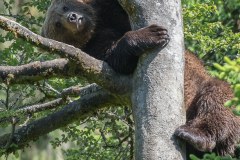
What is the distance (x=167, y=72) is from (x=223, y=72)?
5.04 feet

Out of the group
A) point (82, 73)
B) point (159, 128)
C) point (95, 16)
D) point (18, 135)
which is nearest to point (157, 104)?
point (159, 128)

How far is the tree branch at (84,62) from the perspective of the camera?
4.50 metres

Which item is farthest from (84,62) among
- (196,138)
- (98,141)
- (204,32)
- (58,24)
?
(204,32)

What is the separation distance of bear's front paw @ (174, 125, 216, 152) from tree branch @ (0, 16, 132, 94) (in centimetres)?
59

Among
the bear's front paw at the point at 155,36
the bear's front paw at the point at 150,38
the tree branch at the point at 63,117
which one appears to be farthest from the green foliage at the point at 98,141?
the bear's front paw at the point at 155,36

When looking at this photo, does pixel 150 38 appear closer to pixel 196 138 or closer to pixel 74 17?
pixel 196 138

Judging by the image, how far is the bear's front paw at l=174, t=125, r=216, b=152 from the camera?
14.4 feet

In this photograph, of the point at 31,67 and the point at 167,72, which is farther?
the point at 31,67

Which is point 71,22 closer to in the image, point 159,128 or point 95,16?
point 95,16

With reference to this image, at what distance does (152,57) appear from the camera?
457cm

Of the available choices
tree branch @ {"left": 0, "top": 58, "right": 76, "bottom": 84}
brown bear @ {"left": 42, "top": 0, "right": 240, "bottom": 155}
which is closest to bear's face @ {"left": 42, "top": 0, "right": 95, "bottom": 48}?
brown bear @ {"left": 42, "top": 0, "right": 240, "bottom": 155}

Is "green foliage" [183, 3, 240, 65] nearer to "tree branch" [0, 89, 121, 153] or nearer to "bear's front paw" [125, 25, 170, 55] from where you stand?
"tree branch" [0, 89, 121, 153]

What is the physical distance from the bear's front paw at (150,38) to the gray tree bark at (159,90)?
5cm

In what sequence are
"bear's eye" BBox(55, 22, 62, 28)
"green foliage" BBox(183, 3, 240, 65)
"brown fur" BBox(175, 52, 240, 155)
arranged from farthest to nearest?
"green foliage" BBox(183, 3, 240, 65)
"bear's eye" BBox(55, 22, 62, 28)
"brown fur" BBox(175, 52, 240, 155)
